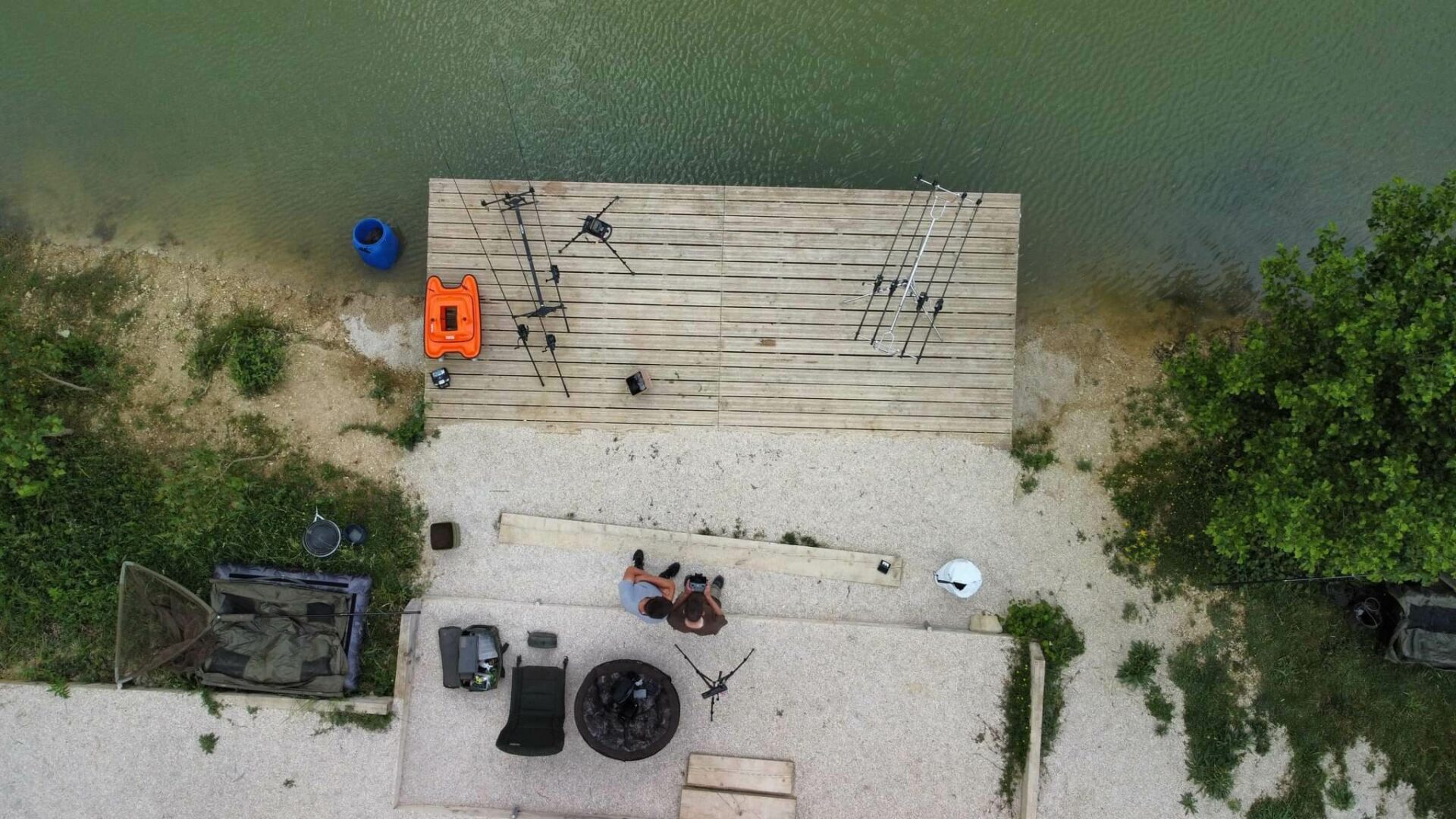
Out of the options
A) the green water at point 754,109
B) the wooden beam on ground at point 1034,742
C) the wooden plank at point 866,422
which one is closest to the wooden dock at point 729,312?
the wooden plank at point 866,422

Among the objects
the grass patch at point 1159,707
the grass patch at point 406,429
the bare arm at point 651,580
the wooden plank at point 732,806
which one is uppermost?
the grass patch at point 406,429

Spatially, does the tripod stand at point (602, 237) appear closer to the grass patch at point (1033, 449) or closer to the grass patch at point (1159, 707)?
the grass patch at point (1033, 449)

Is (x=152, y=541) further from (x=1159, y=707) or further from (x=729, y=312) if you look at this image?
(x=1159, y=707)

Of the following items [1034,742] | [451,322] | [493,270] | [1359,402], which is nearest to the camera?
[1359,402]

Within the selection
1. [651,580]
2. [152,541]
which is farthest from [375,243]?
[651,580]

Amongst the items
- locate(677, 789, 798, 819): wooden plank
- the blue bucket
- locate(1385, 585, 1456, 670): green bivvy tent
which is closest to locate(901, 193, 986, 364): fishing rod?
locate(677, 789, 798, 819): wooden plank

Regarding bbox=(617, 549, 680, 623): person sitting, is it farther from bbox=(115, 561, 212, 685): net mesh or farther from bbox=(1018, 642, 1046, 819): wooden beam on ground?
bbox=(115, 561, 212, 685): net mesh

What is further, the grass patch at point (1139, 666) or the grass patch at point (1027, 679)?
the grass patch at point (1139, 666)
